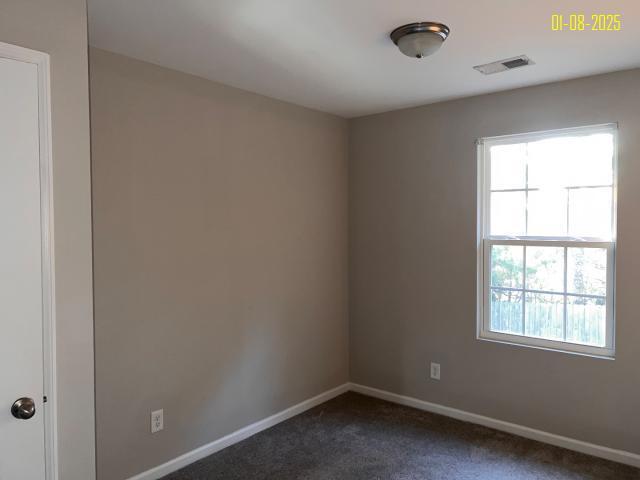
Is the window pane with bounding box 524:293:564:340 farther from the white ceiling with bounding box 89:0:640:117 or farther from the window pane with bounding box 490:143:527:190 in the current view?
the white ceiling with bounding box 89:0:640:117

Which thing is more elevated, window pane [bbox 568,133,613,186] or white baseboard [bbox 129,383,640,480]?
window pane [bbox 568,133,613,186]

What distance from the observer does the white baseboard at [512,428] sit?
2.92m

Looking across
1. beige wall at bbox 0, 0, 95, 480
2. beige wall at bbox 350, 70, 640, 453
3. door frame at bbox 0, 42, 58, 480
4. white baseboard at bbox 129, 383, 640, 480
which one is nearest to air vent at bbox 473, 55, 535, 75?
beige wall at bbox 350, 70, 640, 453

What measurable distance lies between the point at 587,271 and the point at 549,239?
1.02 feet

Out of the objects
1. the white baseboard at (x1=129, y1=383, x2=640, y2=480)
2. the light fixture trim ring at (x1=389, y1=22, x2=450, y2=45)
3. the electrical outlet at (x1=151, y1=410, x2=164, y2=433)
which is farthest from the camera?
the white baseboard at (x1=129, y1=383, x2=640, y2=480)

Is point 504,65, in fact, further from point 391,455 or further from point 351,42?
point 391,455

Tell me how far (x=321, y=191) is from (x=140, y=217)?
64.9 inches

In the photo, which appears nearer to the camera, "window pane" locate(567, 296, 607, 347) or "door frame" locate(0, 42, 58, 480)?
"door frame" locate(0, 42, 58, 480)

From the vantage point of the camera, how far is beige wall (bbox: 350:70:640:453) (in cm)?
289

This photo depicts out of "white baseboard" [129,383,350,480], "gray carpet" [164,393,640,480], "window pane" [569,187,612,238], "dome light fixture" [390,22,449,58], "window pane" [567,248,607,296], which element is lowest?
"gray carpet" [164,393,640,480]

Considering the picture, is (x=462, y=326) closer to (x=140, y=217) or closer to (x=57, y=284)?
(x=140, y=217)

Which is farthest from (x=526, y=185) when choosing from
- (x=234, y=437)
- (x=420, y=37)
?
(x=234, y=437)

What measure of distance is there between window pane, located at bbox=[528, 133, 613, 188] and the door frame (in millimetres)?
2950

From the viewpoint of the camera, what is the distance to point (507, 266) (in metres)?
3.40
